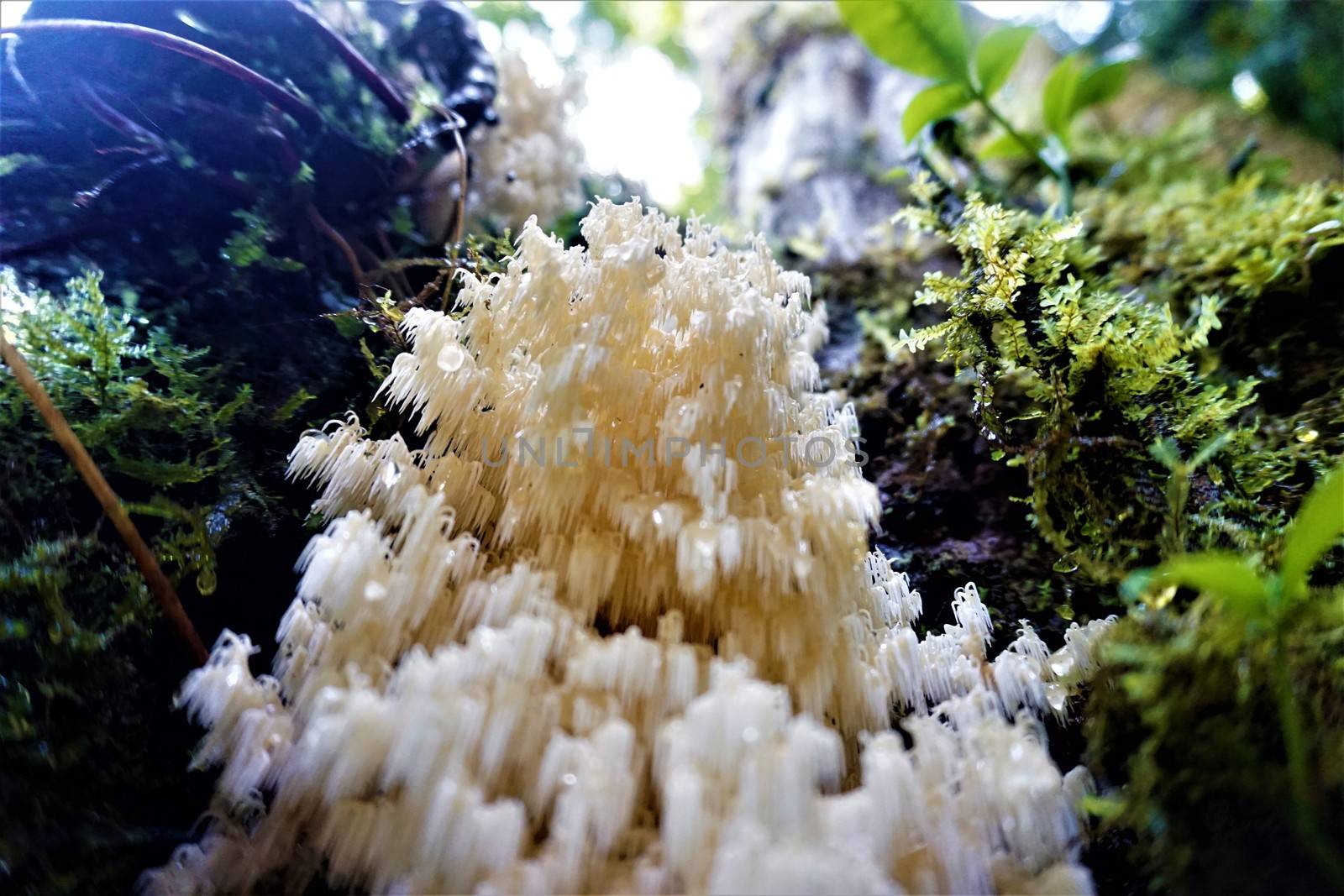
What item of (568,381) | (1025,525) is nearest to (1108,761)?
(1025,525)

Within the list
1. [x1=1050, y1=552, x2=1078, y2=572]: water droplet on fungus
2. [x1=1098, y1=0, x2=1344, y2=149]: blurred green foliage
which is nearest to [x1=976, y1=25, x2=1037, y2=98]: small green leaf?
[x1=1050, y1=552, x2=1078, y2=572]: water droplet on fungus

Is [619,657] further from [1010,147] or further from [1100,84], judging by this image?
[1100,84]

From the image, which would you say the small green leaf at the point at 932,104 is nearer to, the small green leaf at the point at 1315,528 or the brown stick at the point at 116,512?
the small green leaf at the point at 1315,528

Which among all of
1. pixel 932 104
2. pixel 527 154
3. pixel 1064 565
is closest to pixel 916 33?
pixel 932 104

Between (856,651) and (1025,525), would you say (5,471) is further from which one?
(1025,525)

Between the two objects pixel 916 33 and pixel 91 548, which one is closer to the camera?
pixel 91 548

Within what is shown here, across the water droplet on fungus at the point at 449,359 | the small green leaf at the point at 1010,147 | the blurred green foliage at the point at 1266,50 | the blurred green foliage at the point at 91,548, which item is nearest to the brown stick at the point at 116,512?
the blurred green foliage at the point at 91,548

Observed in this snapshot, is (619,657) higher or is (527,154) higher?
(527,154)

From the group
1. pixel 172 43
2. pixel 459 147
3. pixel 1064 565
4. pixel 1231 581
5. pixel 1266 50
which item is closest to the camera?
pixel 1231 581
